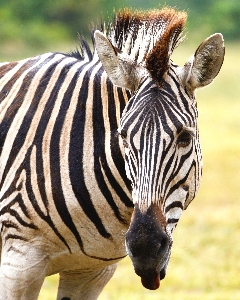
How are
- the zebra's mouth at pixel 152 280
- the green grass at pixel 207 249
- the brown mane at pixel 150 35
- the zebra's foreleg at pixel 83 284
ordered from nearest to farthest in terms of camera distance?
the zebra's mouth at pixel 152 280, the brown mane at pixel 150 35, the zebra's foreleg at pixel 83 284, the green grass at pixel 207 249

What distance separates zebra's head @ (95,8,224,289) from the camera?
390 centimetres

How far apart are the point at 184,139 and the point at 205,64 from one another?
1.63 feet

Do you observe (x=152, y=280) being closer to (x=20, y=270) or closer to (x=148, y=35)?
(x=20, y=270)

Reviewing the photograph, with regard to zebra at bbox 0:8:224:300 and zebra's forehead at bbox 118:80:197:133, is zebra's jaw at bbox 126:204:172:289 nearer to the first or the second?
zebra at bbox 0:8:224:300

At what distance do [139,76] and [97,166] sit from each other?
0.71m

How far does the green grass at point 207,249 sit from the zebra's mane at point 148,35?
119cm

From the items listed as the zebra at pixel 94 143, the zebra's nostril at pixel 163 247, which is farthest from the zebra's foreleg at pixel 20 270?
the zebra's nostril at pixel 163 247

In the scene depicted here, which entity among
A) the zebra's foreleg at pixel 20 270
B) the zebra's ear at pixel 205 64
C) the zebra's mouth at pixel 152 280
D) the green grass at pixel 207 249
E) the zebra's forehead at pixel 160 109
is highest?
the zebra's ear at pixel 205 64

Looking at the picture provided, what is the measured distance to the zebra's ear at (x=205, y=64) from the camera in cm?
418

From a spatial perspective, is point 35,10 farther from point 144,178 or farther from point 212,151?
point 144,178

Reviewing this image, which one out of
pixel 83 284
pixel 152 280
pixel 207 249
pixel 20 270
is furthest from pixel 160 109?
pixel 207 249

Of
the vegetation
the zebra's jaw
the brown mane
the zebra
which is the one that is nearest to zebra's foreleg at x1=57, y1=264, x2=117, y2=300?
the zebra

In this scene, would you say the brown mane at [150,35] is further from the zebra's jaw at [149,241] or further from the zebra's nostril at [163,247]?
the zebra's nostril at [163,247]

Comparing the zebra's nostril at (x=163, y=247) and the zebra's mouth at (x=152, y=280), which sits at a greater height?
the zebra's nostril at (x=163, y=247)
